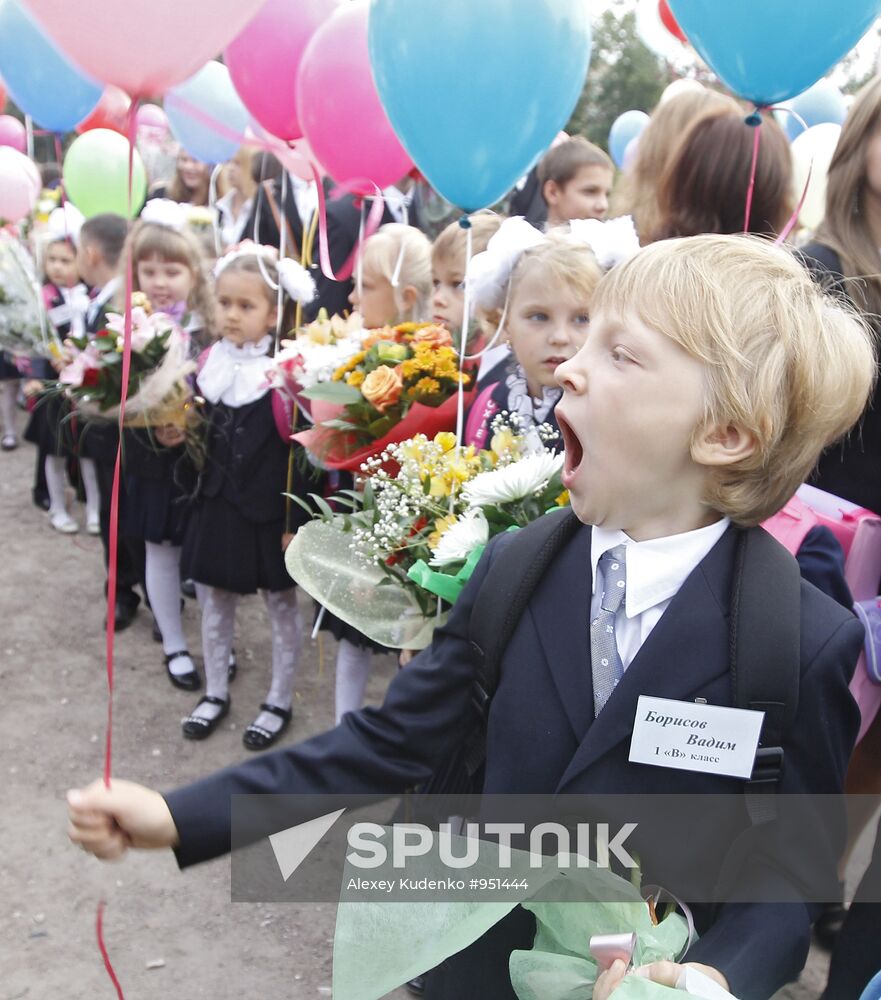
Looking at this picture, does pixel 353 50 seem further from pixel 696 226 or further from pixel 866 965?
pixel 866 965

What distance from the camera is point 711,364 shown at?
1.21 metres

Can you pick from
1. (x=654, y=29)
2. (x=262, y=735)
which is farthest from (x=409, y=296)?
(x=654, y=29)

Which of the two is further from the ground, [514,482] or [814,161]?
[814,161]

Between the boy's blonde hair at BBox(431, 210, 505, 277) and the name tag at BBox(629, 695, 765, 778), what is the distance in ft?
7.47

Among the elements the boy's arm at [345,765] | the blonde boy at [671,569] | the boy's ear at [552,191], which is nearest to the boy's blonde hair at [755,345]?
the blonde boy at [671,569]

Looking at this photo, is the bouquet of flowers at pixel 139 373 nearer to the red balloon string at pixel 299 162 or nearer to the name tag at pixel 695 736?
the red balloon string at pixel 299 162

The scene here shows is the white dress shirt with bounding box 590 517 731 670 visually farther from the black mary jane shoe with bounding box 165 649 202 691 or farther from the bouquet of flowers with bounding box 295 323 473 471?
the black mary jane shoe with bounding box 165 649 202 691

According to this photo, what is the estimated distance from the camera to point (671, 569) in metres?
1.29

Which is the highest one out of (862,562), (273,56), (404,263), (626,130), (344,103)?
(273,56)

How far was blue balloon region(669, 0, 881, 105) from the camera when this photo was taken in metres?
2.32

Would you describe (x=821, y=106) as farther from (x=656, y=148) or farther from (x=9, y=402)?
(x=9, y=402)

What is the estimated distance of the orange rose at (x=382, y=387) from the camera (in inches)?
105

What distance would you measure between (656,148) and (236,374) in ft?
5.48

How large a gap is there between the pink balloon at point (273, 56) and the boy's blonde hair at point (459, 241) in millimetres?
621
